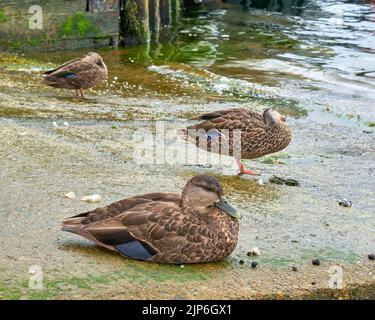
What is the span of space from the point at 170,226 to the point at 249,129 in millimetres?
2876

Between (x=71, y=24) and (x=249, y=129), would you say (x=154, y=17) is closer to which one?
(x=71, y=24)

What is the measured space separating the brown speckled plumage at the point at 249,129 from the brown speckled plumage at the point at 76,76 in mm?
3809

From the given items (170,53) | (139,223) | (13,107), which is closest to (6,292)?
(139,223)

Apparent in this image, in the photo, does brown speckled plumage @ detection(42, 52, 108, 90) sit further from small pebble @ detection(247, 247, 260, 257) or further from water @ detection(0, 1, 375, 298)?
small pebble @ detection(247, 247, 260, 257)

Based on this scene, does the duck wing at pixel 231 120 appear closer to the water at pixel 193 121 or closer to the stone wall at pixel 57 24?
the water at pixel 193 121

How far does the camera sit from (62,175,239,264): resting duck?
15.9ft

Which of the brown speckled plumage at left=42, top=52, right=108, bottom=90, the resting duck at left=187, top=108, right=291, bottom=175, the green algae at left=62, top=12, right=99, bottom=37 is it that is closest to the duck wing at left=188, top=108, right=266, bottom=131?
the resting duck at left=187, top=108, right=291, bottom=175

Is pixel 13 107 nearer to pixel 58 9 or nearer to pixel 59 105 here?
pixel 59 105

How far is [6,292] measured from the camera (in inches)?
171

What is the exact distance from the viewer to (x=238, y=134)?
7492 millimetres

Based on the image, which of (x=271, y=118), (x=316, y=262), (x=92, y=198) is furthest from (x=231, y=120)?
(x=316, y=262)

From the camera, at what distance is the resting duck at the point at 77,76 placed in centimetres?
1103

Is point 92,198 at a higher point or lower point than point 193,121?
higher
